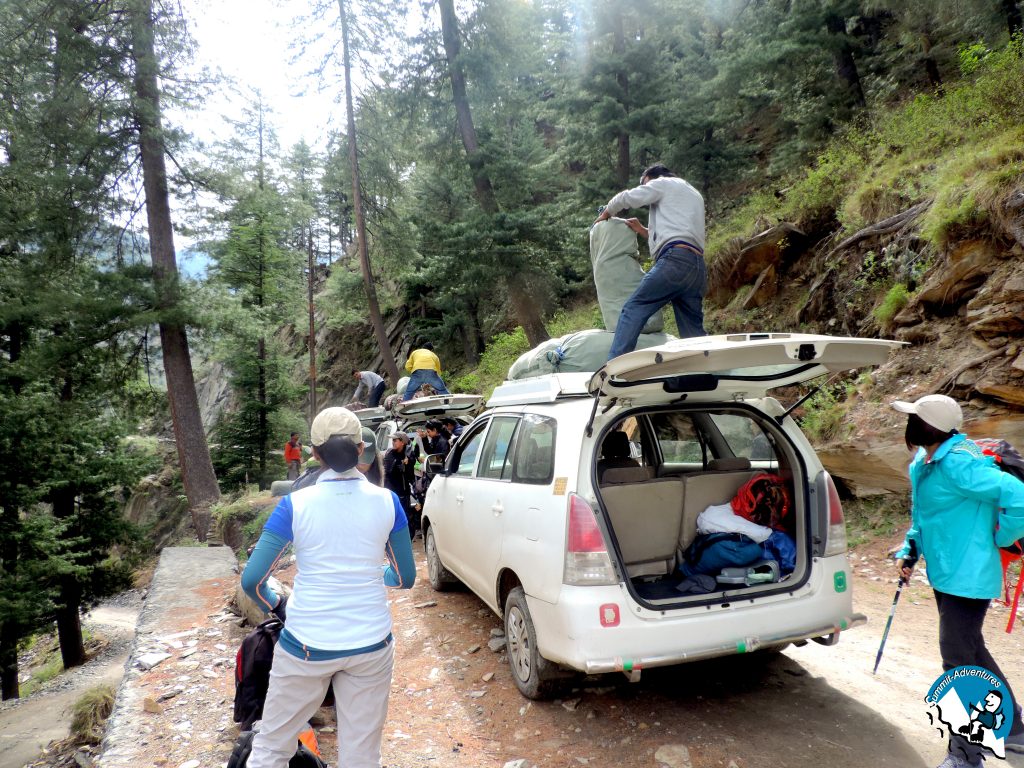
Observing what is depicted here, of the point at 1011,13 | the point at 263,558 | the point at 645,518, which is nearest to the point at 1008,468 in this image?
the point at 645,518

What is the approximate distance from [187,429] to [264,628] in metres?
A: 12.5

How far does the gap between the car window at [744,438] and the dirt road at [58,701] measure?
22.1 ft

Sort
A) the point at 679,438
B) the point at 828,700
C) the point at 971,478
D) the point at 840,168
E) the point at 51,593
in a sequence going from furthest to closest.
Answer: the point at 51,593, the point at 840,168, the point at 679,438, the point at 828,700, the point at 971,478

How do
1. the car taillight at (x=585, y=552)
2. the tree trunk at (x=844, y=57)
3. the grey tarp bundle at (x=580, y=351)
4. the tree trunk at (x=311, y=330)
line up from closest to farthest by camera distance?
the car taillight at (x=585, y=552) → the grey tarp bundle at (x=580, y=351) → the tree trunk at (x=844, y=57) → the tree trunk at (x=311, y=330)

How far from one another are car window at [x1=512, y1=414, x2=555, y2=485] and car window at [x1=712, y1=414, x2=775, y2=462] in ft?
4.99

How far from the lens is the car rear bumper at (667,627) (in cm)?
308

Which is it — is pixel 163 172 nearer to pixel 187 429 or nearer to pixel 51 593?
pixel 187 429

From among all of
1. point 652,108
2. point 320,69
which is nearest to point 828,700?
point 652,108

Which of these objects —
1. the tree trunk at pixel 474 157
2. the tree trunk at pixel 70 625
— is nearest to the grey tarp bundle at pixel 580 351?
the tree trunk at pixel 474 157

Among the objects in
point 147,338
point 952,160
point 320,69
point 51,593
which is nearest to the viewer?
point 952,160

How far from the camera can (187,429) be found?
1382 cm

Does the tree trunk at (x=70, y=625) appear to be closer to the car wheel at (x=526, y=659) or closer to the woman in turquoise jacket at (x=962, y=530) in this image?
the car wheel at (x=526, y=659)

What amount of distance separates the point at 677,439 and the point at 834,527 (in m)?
1.97

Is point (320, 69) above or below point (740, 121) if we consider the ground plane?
above
